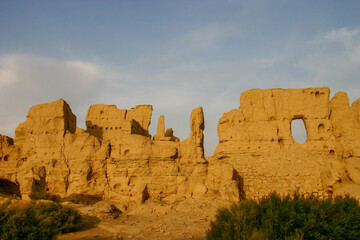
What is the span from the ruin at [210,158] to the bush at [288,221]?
21.0ft

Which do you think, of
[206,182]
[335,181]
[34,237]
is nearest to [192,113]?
[206,182]

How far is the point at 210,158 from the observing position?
64.3 feet

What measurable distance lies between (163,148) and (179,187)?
2533 millimetres

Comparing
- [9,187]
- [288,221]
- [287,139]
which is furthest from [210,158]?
[9,187]

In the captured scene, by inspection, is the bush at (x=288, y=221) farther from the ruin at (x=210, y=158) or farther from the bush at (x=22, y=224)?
the ruin at (x=210, y=158)

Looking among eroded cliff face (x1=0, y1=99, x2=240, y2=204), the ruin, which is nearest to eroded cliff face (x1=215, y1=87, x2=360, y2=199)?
the ruin

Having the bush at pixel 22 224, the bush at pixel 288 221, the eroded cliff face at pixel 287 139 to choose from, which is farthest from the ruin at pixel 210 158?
the bush at pixel 22 224

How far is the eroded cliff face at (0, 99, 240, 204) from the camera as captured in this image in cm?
1780

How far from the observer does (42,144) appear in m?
19.5

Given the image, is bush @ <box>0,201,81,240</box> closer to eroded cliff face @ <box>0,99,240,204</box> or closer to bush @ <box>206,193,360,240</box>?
bush @ <box>206,193,360,240</box>

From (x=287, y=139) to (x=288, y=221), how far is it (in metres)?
11.3

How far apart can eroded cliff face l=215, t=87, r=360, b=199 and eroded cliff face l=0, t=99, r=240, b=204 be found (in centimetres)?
194

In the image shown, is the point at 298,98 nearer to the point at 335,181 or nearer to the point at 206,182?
the point at 335,181

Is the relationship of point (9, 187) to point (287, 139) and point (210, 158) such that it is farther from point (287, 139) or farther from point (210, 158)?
point (287, 139)
